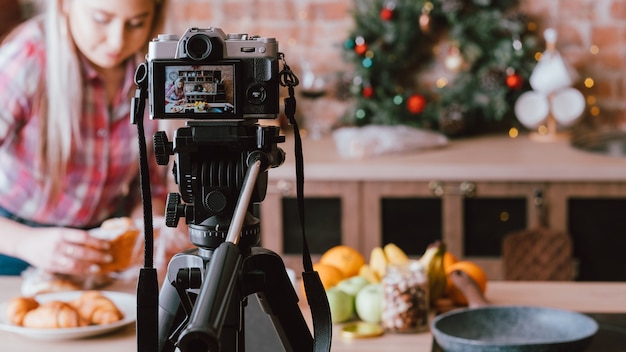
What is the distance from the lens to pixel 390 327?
1.58 metres

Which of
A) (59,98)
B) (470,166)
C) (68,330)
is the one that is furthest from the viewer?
(470,166)

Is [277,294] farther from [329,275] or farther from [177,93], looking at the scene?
[329,275]

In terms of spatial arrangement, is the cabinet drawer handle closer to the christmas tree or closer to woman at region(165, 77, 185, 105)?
the christmas tree

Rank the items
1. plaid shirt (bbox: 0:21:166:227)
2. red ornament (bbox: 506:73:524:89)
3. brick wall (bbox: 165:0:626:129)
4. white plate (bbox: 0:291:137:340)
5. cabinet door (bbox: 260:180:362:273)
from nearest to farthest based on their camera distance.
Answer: white plate (bbox: 0:291:137:340) → plaid shirt (bbox: 0:21:166:227) → cabinet door (bbox: 260:180:362:273) → red ornament (bbox: 506:73:524:89) → brick wall (bbox: 165:0:626:129)

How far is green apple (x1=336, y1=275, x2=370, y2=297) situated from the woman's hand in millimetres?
423

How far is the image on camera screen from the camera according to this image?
3.21 feet

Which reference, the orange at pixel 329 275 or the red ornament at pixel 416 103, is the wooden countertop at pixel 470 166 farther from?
the orange at pixel 329 275

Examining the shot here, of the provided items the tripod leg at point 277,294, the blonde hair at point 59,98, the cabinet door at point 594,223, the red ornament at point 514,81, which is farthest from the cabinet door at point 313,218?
the tripod leg at point 277,294

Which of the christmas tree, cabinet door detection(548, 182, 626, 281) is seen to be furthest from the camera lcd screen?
the christmas tree

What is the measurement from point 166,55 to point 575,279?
7.32ft

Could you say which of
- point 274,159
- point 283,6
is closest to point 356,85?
point 283,6

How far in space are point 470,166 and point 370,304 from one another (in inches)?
53.8

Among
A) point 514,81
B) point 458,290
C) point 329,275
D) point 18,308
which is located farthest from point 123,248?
point 514,81

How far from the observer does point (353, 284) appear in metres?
1.70
